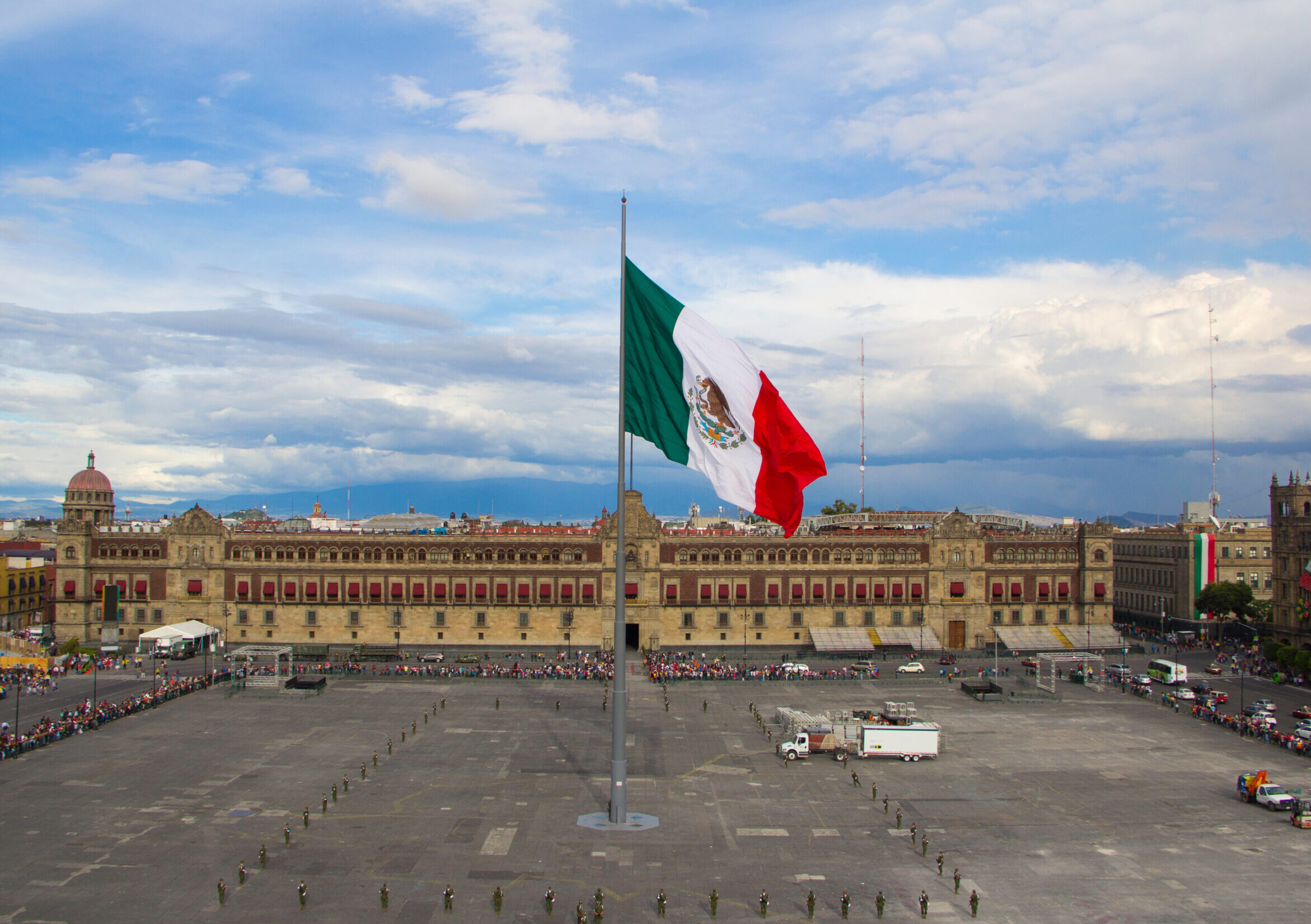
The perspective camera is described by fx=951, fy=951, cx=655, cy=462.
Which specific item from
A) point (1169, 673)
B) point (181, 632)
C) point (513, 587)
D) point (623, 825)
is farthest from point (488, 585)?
point (1169, 673)

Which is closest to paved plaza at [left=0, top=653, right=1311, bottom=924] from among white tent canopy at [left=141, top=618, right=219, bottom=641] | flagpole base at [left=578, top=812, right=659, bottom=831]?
flagpole base at [left=578, top=812, right=659, bottom=831]

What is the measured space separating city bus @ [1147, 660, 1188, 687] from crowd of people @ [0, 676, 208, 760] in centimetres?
7709

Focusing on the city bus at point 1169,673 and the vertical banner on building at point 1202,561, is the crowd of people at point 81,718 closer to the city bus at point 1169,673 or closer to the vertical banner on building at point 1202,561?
the city bus at point 1169,673

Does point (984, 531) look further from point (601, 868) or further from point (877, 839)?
point (601, 868)

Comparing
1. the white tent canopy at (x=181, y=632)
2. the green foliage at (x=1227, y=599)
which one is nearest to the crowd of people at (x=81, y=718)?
the white tent canopy at (x=181, y=632)

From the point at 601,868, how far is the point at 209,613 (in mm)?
72489

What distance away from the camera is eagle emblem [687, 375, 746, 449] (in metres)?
31.0

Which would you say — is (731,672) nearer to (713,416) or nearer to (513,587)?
(513,587)

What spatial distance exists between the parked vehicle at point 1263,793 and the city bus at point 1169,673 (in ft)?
109

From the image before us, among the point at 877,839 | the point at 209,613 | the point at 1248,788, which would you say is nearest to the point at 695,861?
the point at 877,839

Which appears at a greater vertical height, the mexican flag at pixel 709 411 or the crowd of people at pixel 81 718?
the mexican flag at pixel 709 411

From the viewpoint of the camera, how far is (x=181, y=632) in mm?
86062

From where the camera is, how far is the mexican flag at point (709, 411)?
30.4 meters

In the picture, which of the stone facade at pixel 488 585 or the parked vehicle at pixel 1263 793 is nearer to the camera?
the parked vehicle at pixel 1263 793
